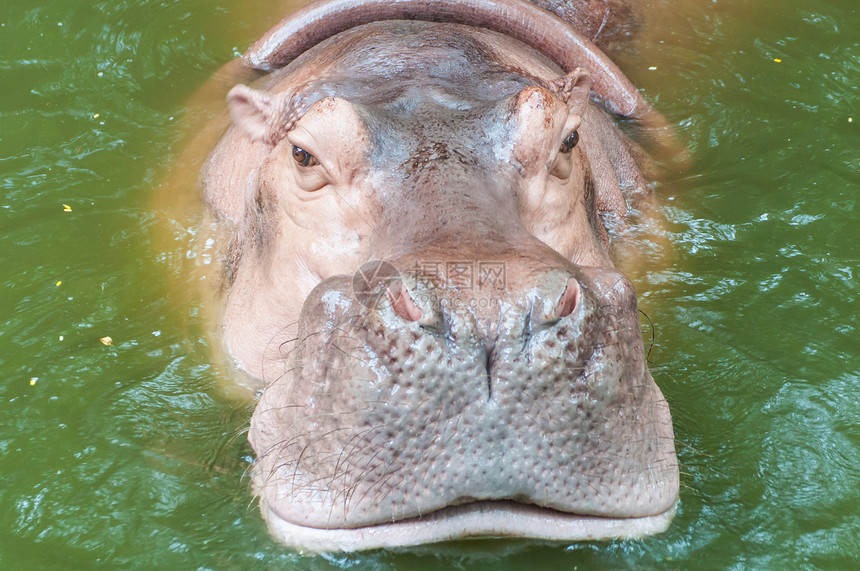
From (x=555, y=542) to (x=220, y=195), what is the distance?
8.93ft

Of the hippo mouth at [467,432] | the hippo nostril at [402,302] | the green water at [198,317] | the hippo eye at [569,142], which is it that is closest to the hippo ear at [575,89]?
the hippo eye at [569,142]

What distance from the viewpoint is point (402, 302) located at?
96.6 inches

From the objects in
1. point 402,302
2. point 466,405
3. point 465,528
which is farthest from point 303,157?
point 465,528

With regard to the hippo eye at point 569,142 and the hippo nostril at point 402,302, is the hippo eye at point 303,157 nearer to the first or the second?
the hippo eye at point 569,142

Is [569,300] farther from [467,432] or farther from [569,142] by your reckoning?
[569,142]

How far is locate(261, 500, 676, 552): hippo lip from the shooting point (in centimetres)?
261

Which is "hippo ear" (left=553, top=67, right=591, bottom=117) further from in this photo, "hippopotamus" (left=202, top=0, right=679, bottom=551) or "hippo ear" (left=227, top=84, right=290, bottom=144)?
"hippo ear" (left=227, top=84, right=290, bottom=144)

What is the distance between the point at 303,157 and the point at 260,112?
0.81 meters

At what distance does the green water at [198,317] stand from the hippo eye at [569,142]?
1048mm

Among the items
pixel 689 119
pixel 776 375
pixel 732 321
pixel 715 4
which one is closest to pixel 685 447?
pixel 776 375

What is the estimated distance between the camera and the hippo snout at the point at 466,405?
241cm

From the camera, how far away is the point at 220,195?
486 cm

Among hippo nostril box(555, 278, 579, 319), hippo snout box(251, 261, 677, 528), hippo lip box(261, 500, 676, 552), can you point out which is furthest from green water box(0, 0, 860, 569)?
hippo nostril box(555, 278, 579, 319)

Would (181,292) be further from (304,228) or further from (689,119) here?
(689,119)
